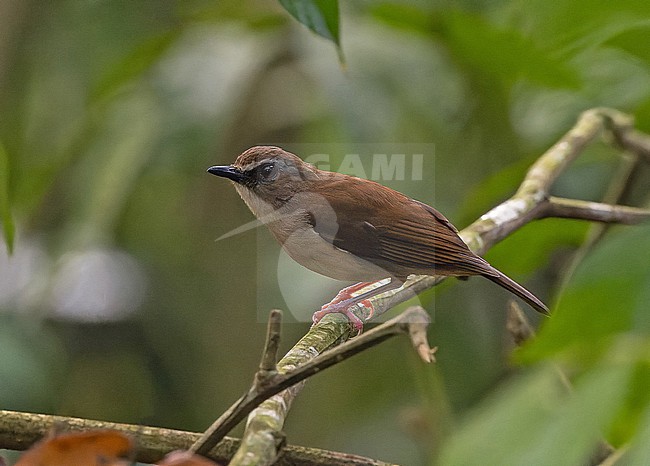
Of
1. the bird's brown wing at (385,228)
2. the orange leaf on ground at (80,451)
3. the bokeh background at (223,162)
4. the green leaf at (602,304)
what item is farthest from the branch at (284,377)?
the bokeh background at (223,162)

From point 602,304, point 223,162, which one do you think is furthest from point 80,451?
point 223,162

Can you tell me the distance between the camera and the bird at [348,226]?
0.93 metres

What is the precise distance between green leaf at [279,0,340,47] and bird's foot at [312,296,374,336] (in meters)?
0.29

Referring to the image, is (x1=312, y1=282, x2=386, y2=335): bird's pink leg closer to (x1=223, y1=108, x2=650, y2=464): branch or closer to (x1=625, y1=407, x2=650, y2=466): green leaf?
(x1=223, y1=108, x2=650, y2=464): branch

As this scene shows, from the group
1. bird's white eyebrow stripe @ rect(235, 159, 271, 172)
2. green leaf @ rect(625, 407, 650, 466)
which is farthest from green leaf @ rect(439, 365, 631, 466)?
bird's white eyebrow stripe @ rect(235, 159, 271, 172)

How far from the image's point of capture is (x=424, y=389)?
1817 mm

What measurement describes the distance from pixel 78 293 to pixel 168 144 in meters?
0.63

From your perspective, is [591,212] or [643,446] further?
[591,212]

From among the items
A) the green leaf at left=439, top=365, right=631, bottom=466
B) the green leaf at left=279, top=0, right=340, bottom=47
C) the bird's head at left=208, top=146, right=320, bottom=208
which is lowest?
the green leaf at left=439, top=365, right=631, bottom=466

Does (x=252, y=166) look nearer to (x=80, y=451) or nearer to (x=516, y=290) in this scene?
(x=516, y=290)

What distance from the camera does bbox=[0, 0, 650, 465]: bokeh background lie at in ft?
5.89

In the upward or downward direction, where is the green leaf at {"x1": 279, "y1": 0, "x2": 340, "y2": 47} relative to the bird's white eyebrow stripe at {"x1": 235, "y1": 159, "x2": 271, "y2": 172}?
upward

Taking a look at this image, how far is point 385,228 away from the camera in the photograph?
38.3 inches

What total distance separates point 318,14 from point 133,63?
1.13m
